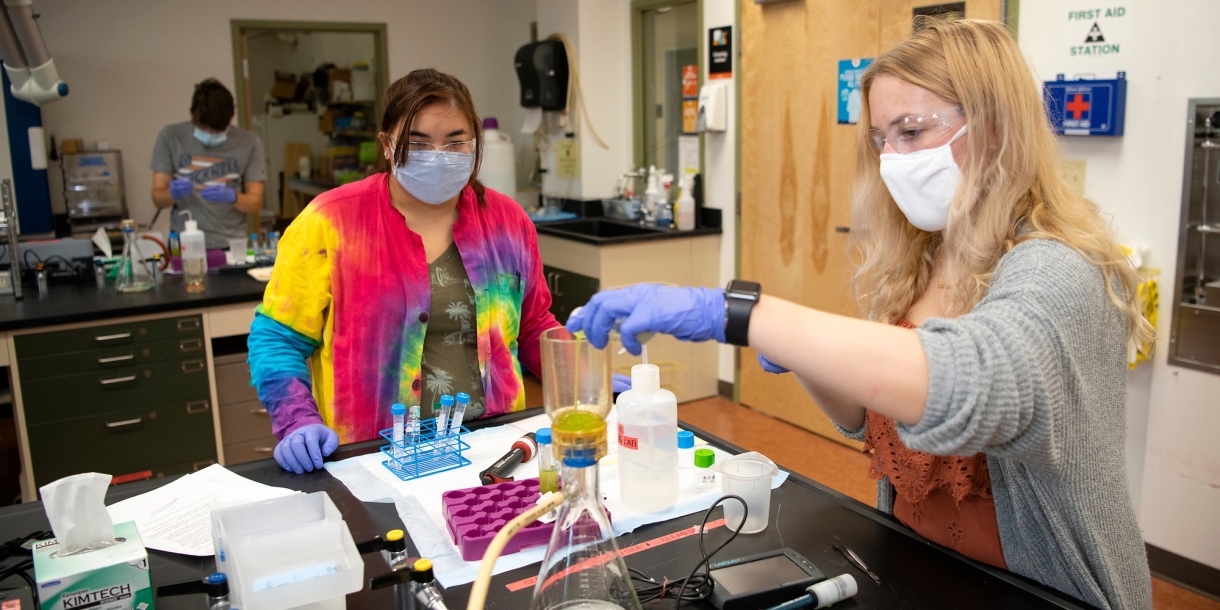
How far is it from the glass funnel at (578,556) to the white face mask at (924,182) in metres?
0.67

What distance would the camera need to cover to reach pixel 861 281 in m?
1.60

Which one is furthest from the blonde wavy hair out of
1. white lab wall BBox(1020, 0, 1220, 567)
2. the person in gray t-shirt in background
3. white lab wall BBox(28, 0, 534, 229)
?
white lab wall BBox(28, 0, 534, 229)

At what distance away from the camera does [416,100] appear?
6.18 feet

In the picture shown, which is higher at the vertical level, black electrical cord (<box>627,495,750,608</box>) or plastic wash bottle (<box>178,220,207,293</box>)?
plastic wash bottle (<box>178,220,207,293</box>)

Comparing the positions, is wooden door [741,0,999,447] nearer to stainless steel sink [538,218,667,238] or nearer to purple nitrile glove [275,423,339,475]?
stainless steel sink [538,218,667,238]

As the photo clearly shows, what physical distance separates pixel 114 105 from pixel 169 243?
1739 mm

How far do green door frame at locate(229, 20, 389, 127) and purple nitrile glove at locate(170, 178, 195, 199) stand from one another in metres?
1.34

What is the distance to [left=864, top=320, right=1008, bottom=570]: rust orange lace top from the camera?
1276 mm

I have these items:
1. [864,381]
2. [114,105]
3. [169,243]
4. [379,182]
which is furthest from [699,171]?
[864,381]

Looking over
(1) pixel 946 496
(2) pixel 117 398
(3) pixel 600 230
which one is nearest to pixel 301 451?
(1) pixel 946 496

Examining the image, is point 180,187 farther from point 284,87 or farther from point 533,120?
point 284,87

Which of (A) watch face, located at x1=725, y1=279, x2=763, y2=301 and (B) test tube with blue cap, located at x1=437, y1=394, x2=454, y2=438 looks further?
(B) test tube with blue cap, located at x1=437, y1=394, x2=454, y2=438

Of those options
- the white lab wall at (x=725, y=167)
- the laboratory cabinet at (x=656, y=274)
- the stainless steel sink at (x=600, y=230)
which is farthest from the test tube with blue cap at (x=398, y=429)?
the white lab wall at (x=725, y=167)

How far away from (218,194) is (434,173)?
2684 mm
